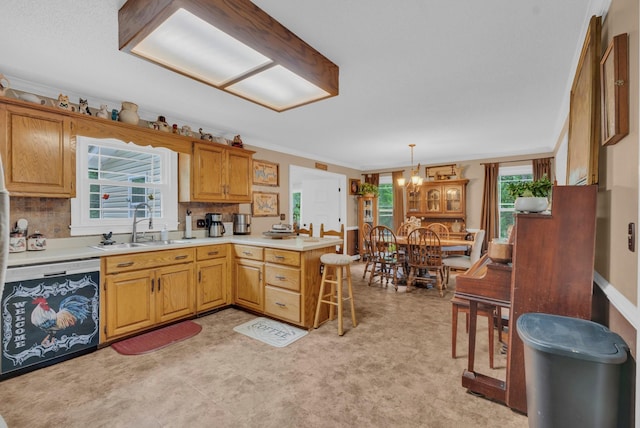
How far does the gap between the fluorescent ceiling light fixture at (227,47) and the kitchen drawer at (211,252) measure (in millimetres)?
1825

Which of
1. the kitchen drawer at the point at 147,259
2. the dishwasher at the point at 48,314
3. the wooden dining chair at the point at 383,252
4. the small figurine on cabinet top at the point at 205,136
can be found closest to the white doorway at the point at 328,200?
the wooden dining chair at the point at 383,252

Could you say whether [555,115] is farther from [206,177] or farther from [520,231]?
[206,177]

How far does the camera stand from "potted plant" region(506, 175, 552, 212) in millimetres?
1834

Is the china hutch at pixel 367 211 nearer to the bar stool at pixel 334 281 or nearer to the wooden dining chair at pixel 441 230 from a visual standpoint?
the wooden dining chair at pixel 441 230

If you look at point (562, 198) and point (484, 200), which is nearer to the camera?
point (562, 198)

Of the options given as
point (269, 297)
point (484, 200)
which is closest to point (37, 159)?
point (269, 297)

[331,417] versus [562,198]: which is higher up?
[562,198]

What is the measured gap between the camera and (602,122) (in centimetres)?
153

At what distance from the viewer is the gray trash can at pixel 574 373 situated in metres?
1.15

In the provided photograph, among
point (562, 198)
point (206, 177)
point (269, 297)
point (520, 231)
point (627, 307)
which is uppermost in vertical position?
point (206, 177)

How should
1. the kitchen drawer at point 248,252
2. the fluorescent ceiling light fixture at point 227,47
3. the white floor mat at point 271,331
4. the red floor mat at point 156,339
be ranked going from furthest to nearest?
1. the kitchen drawer at point 248,252
2. the white floor mat at point 271,331
3. the red floor mat at point 156,339
4. the fluorescent ceiling light fixture at point 227,47

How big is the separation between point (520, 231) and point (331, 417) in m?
1.58

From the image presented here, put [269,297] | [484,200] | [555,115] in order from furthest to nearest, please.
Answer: [484,200]
[555,115]
[269,297]

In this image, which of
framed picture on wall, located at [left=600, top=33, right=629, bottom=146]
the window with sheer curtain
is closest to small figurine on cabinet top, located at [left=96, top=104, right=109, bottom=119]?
framed picture on wall, located at [left=600, top=33, right=629, bottom=146]
